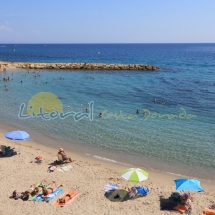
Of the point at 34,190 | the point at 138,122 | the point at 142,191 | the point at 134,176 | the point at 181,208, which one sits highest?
the point at 138,122

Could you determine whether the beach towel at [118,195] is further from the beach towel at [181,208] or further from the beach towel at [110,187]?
the beach towel at [181,208]

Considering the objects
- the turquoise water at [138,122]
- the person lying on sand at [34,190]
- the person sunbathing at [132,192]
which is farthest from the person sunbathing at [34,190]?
the turquoise water at [138,122]

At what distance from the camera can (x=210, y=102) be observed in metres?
34.5

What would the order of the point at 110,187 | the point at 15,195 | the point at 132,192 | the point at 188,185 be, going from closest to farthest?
the point at 188,185 → the point at 15,195 → the point at 132,192 → the point at 110,187

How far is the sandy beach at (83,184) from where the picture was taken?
493 inches

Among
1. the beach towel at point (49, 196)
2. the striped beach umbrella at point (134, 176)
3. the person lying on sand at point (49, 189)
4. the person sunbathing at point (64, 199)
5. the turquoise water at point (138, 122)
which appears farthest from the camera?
the turquoise water at point (138, 122)

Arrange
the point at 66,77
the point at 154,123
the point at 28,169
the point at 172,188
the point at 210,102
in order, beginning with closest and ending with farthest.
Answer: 1. the point at 172,188
2. the point at 28,169
3. the point at 154,123
4. the point at 210,102
5. the point at 66,77

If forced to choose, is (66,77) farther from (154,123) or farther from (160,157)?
(160,157)

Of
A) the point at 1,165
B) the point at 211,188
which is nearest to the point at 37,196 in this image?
the point at 1,165

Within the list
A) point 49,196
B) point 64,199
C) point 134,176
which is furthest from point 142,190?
point 49,196

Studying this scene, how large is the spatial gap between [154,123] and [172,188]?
1136cm

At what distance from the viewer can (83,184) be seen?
14875 mm

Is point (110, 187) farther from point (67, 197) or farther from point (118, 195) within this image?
point (67, 197)

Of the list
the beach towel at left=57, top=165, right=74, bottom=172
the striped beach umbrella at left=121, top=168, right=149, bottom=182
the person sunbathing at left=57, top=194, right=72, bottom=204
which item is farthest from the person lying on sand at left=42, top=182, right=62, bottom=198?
the striped beach umbrella at left=121, top=168, right=149, bottom=182
